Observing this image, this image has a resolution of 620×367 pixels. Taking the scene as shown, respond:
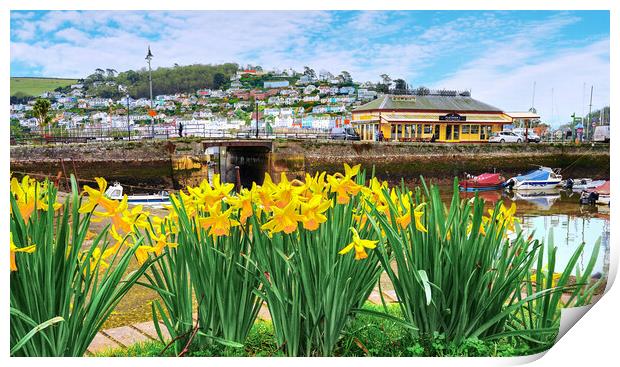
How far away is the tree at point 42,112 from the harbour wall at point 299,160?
4.8 inches

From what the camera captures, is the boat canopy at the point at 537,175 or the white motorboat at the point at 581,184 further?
the boat canopy at the point at 537,175

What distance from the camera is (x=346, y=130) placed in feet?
9.81

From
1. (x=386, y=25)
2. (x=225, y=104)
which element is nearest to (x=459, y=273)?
(x=386, y=25)

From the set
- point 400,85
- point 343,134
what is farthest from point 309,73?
point 400,85

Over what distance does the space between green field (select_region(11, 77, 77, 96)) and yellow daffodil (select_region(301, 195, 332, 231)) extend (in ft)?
4.79

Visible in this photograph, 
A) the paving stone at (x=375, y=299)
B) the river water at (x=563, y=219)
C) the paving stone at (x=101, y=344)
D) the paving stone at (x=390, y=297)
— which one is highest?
the river water at (x=563, y=219)

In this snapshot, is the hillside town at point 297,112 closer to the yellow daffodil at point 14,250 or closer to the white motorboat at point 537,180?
the white motorboat at point 537,180

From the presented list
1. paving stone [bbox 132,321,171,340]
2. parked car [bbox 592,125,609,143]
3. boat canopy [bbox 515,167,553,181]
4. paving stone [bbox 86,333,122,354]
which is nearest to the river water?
boat canopy [bbox 515,167,553,181]

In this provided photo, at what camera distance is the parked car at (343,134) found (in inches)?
114

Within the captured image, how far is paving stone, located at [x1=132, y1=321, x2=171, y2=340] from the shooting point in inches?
91.4

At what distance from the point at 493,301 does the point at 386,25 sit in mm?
1461

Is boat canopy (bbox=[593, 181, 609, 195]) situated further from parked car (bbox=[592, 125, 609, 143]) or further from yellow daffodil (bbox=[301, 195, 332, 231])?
yellow daffodil (bbox=[301, 195, 332, 231])

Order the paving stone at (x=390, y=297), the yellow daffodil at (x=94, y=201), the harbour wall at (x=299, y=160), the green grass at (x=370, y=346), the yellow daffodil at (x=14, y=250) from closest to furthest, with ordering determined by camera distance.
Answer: the yellow daffodil at (x=14, y=250) < the yellow daffodil at (x=94, y=201) < the green grass at (x=370, y=346) < the paving stone at (x=390, y=297) < the harbour wall at (x=299, y=160)

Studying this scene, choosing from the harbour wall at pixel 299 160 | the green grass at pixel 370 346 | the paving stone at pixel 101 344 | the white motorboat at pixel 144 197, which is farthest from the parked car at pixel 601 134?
the paving stone at pixel 101 344
